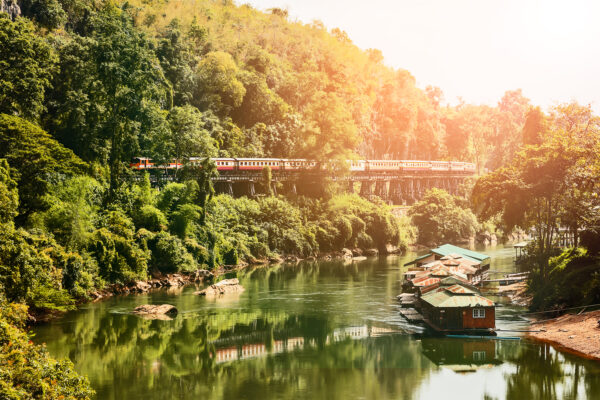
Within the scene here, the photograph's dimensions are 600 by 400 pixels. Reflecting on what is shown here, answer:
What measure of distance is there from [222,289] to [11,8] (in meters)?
40.7

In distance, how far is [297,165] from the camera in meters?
75.7

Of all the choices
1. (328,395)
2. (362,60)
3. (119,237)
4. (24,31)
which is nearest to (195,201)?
(119,237)

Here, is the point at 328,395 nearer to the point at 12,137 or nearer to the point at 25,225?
the point at 25,225

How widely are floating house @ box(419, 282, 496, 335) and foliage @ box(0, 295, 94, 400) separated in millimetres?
18346

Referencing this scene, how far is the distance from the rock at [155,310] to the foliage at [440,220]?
1897 inches

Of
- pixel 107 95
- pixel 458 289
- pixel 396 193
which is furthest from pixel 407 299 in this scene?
pixel 396 193

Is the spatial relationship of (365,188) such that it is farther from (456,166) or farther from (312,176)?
(456,166)

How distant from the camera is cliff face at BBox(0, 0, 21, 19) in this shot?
64.6 m

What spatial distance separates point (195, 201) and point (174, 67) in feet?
85.9

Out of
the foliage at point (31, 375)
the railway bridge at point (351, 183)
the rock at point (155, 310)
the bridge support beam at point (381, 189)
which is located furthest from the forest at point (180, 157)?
the bridge support beam at point (381, 189)

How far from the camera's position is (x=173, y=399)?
23.9 meters

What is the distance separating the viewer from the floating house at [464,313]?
31.7 m

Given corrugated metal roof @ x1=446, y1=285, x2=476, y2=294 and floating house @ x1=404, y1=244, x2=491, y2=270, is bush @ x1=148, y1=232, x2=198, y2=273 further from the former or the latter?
corrugated metal roof @ x1=446, y1=285, x2=476, y2=294

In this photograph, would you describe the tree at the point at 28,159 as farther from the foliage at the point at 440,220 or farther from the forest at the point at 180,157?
the foliage at the point at 440,220
